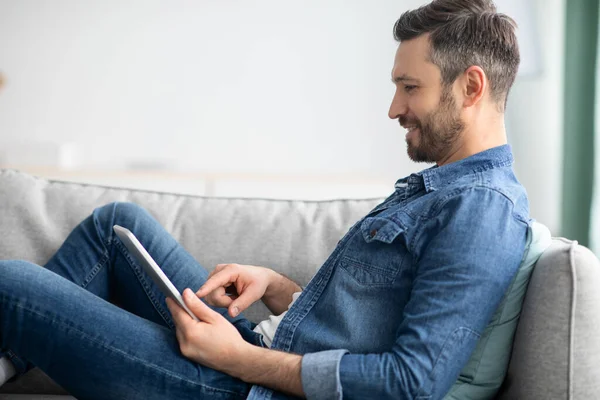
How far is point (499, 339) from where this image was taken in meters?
1.18

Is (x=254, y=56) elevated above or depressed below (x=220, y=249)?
above

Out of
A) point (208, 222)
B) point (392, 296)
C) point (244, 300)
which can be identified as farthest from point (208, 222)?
point (392, 296)

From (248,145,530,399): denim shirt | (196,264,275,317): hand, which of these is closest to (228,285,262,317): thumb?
(196,264,275,317): hand

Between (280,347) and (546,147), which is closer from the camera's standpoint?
(280,347)

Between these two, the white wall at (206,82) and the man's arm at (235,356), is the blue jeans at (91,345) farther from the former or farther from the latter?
the white wall at (206,82)

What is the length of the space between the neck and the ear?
5 cm

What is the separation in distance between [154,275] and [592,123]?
2.52m

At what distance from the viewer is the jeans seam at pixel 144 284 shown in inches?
56.8

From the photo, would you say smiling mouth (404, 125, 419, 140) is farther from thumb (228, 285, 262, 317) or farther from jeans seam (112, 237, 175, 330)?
jeans seam (112, 237, 175, 330)

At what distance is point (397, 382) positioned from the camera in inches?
41.7

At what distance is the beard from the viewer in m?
1.30

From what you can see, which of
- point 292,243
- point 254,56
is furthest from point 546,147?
point 292,243

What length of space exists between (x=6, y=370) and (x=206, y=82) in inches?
111

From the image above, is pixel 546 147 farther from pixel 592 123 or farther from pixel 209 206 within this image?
pixel 209 206
